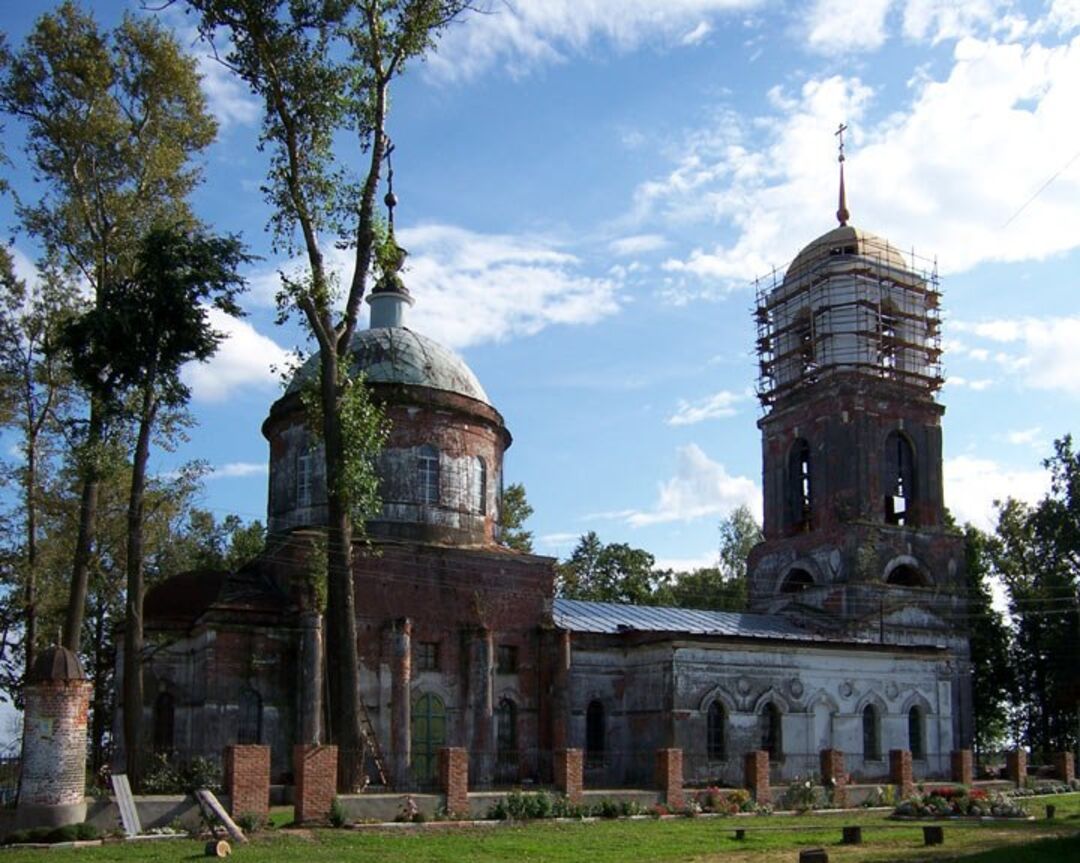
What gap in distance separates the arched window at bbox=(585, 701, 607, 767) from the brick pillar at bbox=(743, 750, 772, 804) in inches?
193

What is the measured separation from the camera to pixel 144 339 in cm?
2341

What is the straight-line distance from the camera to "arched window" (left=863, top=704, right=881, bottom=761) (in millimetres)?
31094

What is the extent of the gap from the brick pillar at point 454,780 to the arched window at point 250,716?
6490 millimetres

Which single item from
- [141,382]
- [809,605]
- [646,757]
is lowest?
[646,757]

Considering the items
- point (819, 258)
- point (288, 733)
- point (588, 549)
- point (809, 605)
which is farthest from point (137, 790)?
point (588, 549)

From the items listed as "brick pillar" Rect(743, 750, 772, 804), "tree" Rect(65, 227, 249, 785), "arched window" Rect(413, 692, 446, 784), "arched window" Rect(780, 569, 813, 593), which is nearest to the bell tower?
"arched window" Rect(780, 569, 813, 593)

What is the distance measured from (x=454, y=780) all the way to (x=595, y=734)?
31.1 ft

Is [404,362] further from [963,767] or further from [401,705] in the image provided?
[963,767]

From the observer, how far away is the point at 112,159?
77.9ft

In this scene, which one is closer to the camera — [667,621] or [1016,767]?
[1016,767]

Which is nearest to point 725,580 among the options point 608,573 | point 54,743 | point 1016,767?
point 608,573

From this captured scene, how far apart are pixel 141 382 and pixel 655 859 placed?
1423 cm

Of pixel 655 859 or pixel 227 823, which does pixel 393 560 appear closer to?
pixel 227 823

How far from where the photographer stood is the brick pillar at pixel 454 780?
19469mm
